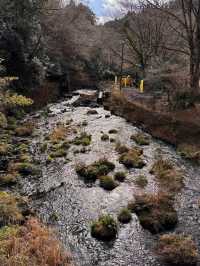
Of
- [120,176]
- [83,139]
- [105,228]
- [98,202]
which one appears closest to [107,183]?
[120,176]

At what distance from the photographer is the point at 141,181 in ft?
57.8

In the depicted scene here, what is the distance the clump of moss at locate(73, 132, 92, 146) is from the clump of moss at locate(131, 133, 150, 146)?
2654 mm

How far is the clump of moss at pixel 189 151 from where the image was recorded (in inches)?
820

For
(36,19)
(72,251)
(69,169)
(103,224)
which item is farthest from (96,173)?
(36,19)

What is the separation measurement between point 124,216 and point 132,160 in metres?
5.79

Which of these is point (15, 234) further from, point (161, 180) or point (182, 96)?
point (182, 96)

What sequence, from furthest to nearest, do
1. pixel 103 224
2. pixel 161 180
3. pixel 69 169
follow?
pixel 69 169 < pixel 161 180 < pixel 103 224

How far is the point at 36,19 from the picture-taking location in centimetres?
3806

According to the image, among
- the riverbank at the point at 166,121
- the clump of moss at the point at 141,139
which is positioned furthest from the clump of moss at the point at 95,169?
the riverbank at the point at 166,121

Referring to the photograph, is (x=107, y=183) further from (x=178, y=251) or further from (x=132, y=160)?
(x=178, y=251)

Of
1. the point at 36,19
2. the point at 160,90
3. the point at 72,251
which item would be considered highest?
the point at 36,19

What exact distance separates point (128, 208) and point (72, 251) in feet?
11.0

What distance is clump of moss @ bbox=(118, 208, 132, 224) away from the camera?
47.0ft

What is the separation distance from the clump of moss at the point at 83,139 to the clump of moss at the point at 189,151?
5.36m
